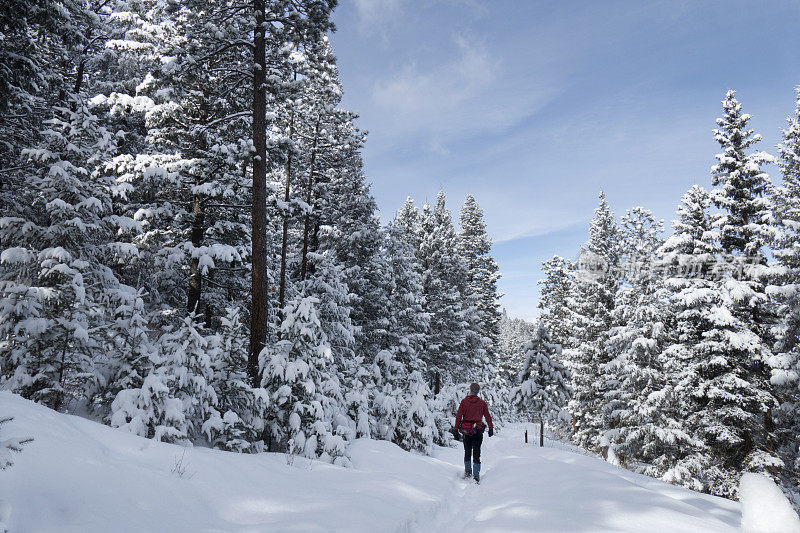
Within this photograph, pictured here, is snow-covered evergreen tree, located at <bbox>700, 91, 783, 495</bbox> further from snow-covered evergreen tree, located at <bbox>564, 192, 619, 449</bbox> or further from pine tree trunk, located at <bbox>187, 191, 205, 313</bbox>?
pine tree trunk, located at <bbox>187, 191, 205, 313</bbox>

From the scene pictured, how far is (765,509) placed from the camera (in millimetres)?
2756

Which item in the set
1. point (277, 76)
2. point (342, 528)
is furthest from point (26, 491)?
point (277, 76)

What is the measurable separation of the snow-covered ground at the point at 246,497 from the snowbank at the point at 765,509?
7.01ft

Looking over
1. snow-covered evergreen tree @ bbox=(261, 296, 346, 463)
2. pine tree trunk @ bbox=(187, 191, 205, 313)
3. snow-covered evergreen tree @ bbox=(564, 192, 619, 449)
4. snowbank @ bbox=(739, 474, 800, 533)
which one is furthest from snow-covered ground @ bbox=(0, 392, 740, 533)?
snow-covered evergreen tree @ bbox=(564, 192, 619, 449)

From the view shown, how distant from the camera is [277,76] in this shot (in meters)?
11.8

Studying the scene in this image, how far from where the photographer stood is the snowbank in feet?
8.50

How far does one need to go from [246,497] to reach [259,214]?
306 inches

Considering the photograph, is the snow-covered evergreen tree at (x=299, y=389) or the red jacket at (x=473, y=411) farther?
the red jacket at (x=473, y=411)

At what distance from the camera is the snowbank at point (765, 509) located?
8.50 ft

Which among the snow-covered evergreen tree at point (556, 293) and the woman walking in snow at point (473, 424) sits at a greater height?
the snow-covered evergreen tree at point (556, 293)

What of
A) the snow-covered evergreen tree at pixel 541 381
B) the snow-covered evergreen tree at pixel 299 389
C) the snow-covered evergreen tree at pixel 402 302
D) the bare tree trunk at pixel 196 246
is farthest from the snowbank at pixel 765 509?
the snow-covered evergreen tree at pixel 541 381

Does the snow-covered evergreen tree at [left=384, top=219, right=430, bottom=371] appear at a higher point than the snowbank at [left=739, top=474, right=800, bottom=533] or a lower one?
higher

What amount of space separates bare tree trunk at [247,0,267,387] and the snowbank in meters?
9.73

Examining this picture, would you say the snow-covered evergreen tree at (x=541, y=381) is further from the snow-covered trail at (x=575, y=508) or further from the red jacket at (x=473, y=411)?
the snow-covered trail at (x=575, y=508)
